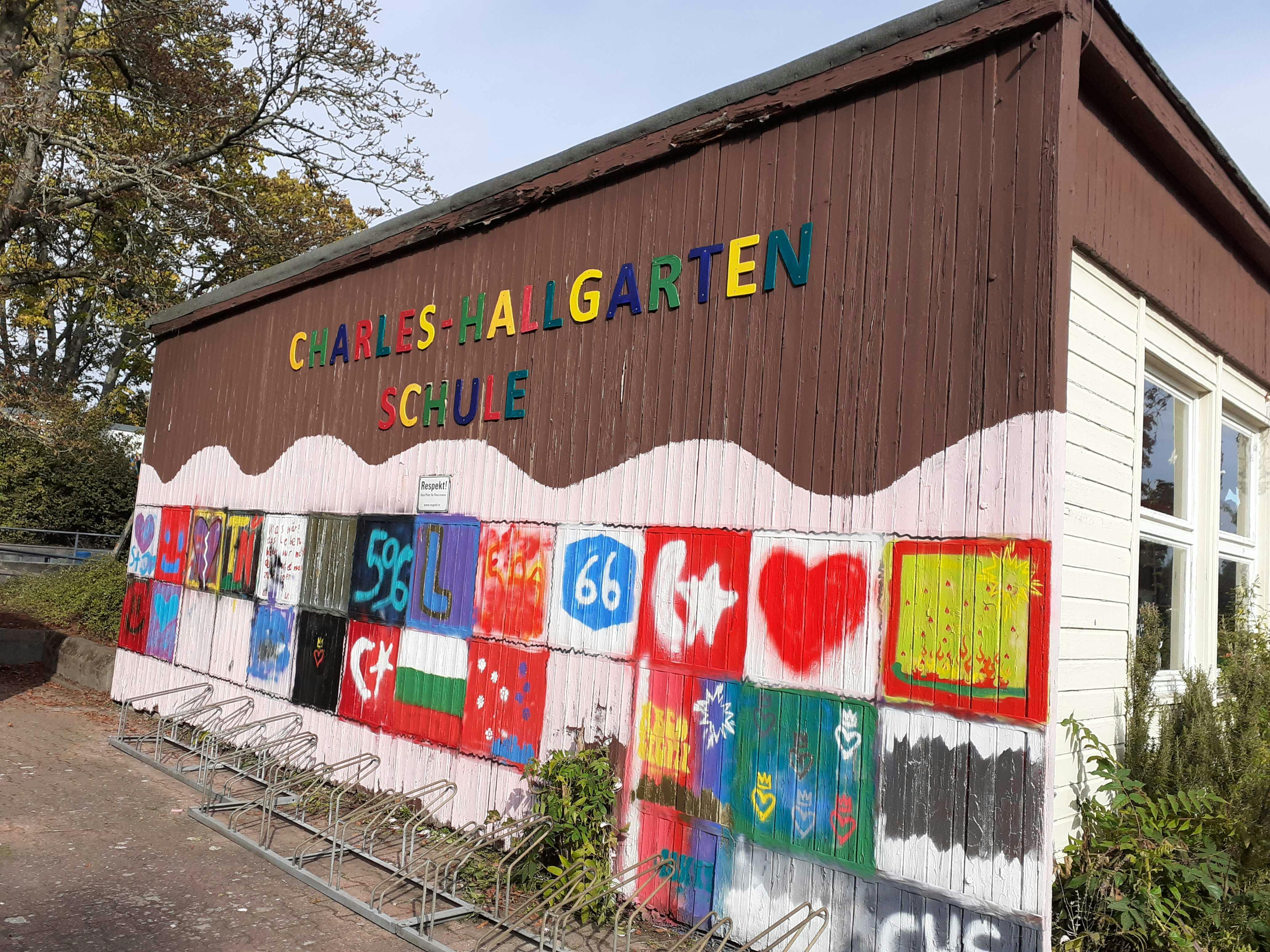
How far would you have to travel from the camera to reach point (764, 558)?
482 centimetres

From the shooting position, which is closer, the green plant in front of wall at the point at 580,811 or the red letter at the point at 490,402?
the green plant in front of wall at the point at 580,811

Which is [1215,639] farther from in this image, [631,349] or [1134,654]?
[631,349]

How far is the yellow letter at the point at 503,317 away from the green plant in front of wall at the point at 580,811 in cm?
298

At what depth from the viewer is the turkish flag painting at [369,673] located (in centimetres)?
708

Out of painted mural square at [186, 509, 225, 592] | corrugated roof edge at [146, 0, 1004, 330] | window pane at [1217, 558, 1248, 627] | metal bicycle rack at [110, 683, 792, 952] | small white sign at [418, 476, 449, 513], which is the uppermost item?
corrugated roof edge at [146, 0, 1004, 330]

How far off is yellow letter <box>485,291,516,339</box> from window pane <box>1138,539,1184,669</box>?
4234 mm

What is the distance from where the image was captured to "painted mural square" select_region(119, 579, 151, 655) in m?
10.3

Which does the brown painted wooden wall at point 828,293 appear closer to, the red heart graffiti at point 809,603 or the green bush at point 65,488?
the red heart graffiti at point 809,603

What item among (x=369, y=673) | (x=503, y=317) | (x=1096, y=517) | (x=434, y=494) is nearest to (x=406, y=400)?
(x=434, y=494)

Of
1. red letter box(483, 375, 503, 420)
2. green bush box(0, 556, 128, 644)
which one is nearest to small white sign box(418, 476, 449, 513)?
red letter box(483, 375, 503, 420)

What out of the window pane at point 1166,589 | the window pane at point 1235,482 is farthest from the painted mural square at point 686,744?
the window pane at point 1235,482

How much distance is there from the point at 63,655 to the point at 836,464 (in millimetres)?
11505

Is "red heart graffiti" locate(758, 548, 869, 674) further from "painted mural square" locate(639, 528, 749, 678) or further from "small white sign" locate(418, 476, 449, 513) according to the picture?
"small white sign" locate(418, 476, 449, 513)

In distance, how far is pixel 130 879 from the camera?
5.42 metres
